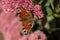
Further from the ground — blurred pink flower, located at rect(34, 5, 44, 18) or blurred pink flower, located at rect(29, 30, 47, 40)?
blurred pink flower, located at rect(34, 5, 44, 18)

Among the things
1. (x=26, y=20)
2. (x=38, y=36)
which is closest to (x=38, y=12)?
(x=26, y=20)

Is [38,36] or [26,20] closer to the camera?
[38,36]

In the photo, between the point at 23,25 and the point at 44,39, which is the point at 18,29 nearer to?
the point at 23,25

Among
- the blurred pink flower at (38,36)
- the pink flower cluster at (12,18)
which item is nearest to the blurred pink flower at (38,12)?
the pink flower cluster at (12,18)

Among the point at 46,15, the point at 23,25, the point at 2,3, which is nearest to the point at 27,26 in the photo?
the point at 23,25

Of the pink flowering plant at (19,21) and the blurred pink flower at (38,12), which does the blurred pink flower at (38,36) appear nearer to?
the pink flowering plant at (19,21)

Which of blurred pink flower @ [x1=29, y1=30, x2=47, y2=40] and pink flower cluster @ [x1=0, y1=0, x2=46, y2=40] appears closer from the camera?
blurred pink flower @ [x1=29, y1=30, x2=47, y2=40]

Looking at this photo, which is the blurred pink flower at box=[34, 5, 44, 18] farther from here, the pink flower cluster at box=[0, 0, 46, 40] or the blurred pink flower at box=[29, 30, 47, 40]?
the blurred pink flower at box=[29, 30, 47, 40]

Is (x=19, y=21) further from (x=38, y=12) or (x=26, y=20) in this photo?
(x=38, y=12)

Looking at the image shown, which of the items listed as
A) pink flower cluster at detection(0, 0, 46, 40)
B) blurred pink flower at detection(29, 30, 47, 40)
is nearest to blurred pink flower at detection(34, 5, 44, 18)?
pink flower cluster at detection(0, 0, 46, 40)
